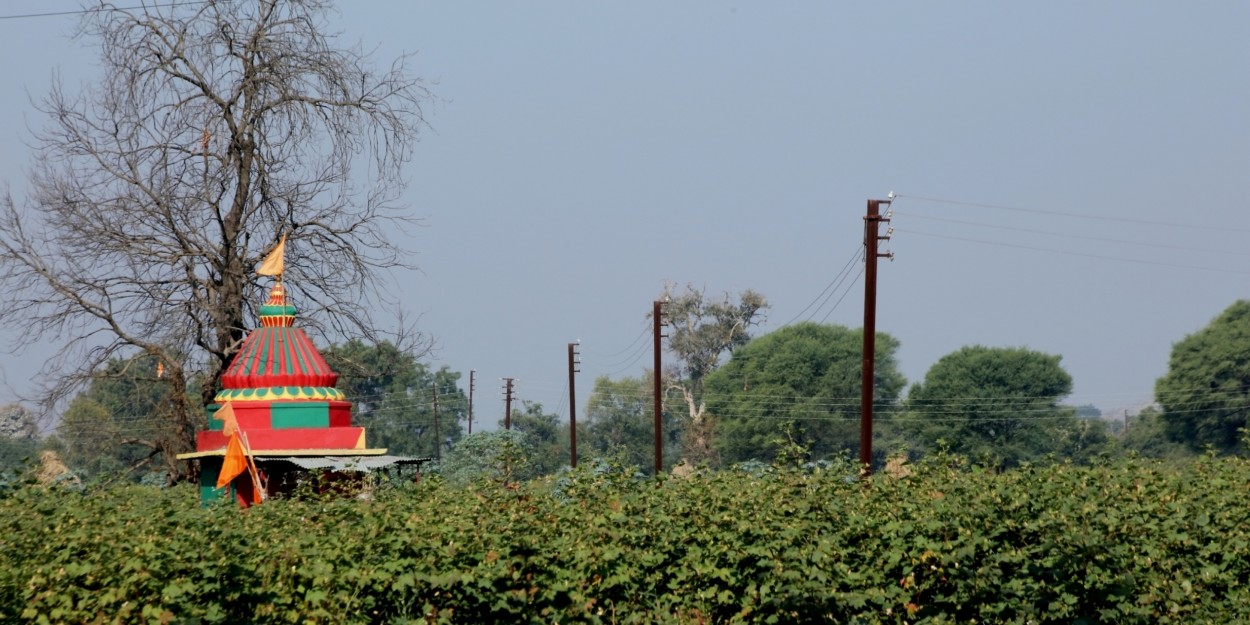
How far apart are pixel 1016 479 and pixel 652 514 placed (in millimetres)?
2770

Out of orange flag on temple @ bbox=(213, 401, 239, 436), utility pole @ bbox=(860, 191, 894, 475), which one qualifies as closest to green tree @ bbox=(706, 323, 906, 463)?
utility pole @ bbox=(860, 191, 894, 475)

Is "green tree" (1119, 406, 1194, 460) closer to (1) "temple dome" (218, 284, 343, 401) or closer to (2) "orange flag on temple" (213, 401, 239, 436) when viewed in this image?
(1) "temple dome" (218, 284, 343, 401)

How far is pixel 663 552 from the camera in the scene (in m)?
7.77

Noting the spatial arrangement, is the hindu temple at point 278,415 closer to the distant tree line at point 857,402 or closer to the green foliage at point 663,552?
the green foliage at point 663,552

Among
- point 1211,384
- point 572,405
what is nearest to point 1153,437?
point 1211,384

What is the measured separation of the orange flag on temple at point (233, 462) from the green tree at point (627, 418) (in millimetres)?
64992

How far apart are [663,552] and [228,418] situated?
37.5 feet

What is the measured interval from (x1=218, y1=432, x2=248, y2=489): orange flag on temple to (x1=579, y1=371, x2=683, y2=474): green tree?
213ft

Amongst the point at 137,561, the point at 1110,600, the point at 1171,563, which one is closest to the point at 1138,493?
the point at 1171,563

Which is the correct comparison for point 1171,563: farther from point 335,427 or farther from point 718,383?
point 718,383

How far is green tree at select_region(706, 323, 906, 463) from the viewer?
228 feet

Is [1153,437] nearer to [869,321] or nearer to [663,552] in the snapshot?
[869,321]

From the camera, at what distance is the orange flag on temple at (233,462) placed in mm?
17594

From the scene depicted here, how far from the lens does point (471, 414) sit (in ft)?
234
